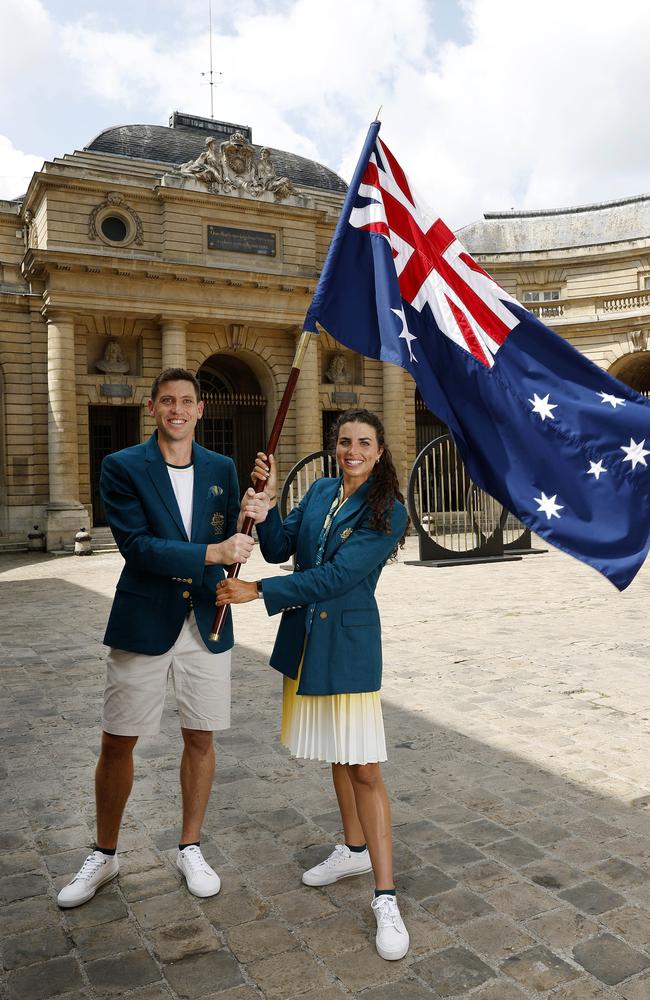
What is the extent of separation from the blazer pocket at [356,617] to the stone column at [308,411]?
21.1 m

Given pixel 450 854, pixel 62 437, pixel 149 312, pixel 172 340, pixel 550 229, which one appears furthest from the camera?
pixel 550 229

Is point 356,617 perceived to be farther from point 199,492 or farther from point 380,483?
point 199,492

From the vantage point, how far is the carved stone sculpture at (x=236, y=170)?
22.9 metres

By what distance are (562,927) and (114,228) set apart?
22.4 m

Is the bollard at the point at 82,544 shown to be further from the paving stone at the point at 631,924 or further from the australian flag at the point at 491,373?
the paving stone at the point at 631,924

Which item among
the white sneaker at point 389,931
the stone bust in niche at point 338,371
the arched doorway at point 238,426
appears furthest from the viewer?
the stone bust in niche at point 338,371

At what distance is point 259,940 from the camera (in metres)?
2.94

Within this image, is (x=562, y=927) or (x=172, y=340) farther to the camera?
(x=172, y=340)

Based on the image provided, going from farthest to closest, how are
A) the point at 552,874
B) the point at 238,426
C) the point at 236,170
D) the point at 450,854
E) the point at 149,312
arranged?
the point at 238,426, the point at 236,170, the point at 149,312, the point at 450,854, the point at 552,874

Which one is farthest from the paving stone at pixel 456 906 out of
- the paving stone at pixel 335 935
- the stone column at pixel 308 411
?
the stone column at pixel 308 411

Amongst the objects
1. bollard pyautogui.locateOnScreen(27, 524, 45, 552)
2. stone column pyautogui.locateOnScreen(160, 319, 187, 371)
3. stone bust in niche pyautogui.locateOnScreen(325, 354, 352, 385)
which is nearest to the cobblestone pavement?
bollard pyautogui.locateOnScreen(27, 524, 45, 552)

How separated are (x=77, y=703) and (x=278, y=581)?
3.87m

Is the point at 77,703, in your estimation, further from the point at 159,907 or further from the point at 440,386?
the point at 440,386

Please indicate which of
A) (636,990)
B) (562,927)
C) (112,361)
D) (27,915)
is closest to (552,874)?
(562,927)
